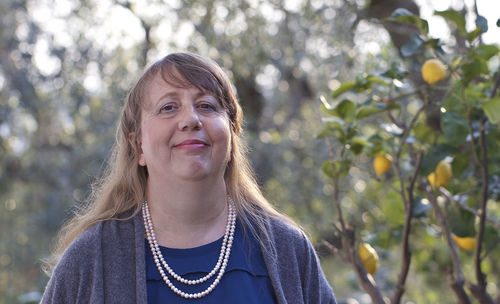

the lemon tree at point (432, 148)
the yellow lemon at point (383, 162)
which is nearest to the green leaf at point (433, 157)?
the lemon tree at point (432, 148)

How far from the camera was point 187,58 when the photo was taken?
161 centimetres

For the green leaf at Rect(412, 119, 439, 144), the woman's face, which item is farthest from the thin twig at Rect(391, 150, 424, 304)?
the woman's face

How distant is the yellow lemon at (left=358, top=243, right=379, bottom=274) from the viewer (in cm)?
191

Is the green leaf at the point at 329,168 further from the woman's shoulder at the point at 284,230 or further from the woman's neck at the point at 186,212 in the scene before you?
the woman's neck at the point at 186,212

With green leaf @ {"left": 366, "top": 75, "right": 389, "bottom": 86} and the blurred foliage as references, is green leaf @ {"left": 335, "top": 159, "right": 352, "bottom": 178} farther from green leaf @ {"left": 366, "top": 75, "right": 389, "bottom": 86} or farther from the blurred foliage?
the blurred foliage

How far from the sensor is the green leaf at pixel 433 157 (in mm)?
1876

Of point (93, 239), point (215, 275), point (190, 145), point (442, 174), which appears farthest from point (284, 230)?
point (442, 174)

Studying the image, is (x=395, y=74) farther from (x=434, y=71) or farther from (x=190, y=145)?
(x=190, y=145)

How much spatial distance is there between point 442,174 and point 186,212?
91cm

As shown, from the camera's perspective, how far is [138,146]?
5.52 ft

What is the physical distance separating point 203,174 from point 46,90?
4.86 meters

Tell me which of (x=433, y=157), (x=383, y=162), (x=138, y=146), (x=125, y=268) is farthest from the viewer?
(x=383, y=162)

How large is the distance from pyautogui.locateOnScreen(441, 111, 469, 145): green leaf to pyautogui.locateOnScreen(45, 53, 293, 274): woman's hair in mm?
544

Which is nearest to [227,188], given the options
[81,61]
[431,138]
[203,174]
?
[203,174]
